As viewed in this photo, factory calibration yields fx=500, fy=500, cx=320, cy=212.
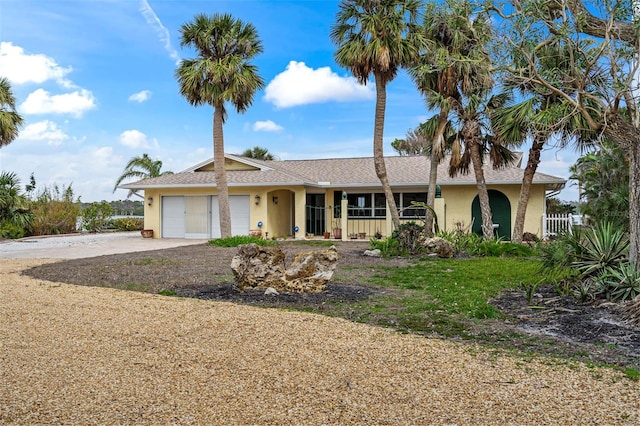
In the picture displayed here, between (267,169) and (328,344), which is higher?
(267,169)

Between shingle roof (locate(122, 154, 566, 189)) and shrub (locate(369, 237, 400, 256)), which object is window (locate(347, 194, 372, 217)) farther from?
shrub (locate(369, 237, 400, 256))

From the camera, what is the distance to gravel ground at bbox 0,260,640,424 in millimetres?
3512

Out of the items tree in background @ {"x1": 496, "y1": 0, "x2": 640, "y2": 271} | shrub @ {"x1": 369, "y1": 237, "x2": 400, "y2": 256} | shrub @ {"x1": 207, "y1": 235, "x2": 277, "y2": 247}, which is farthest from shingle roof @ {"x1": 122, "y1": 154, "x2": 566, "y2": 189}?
tree in background @ {"x1": 496, "y1": 0, "x2": 640, "y2": 271}

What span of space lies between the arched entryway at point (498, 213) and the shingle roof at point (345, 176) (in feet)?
3.27

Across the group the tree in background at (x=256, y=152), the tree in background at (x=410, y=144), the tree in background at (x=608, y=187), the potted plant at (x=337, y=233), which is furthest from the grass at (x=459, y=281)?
the tree in background at (x=410, y=144)

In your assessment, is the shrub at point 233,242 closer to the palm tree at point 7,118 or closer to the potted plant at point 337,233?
the potted plant at point 337,233

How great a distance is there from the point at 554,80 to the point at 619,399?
245 inches

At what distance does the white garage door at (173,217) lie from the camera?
24156 millimetres

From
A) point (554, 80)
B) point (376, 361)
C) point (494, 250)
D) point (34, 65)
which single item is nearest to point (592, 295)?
point (554, 80)

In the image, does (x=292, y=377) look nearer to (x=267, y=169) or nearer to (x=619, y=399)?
(x=619, y=399)

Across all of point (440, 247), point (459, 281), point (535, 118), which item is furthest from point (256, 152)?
point (459, 281)

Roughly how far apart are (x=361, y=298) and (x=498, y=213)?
1603 centimetres

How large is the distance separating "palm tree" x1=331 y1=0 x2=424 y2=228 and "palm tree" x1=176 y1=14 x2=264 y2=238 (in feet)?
12.0

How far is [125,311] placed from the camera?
6.86 metres
